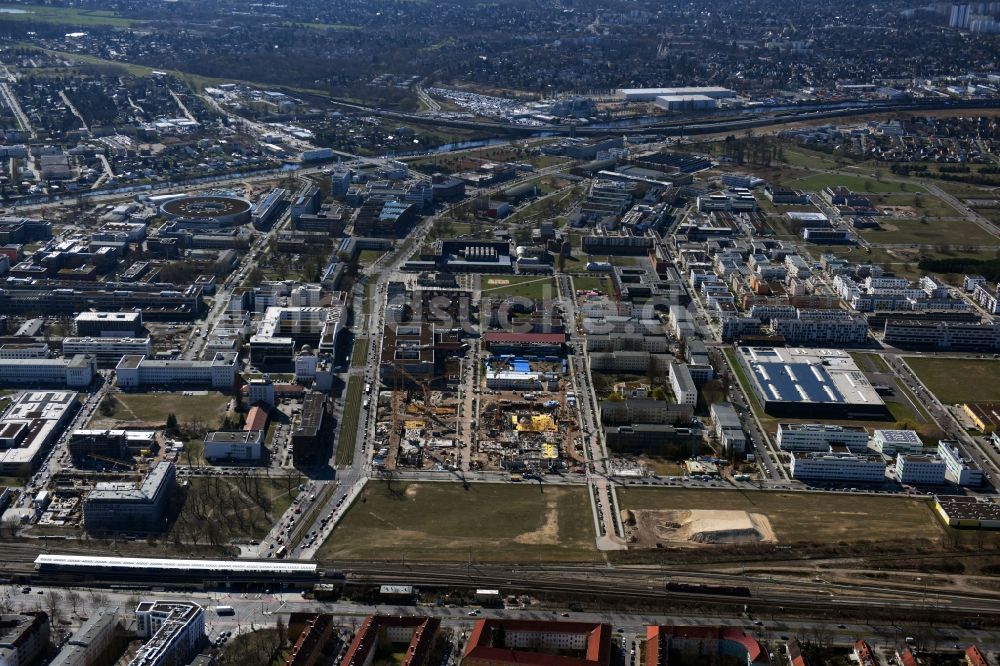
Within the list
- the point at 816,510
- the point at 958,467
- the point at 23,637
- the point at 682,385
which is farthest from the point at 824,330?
the point at 23,637

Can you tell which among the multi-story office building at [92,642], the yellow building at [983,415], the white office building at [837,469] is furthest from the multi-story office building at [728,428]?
the multi-story office building at [92,642]

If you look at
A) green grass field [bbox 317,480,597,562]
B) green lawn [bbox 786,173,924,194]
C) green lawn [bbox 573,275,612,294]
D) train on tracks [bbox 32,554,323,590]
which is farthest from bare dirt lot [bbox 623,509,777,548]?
green lawn [bbox 786,173,924,194]

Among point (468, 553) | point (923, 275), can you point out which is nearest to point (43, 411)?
point (468, 553)

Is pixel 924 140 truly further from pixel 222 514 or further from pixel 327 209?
pixel 222 514

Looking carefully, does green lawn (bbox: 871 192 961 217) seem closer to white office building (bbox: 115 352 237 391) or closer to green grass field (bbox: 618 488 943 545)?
green grass field (bbox: 618 488 943 545)

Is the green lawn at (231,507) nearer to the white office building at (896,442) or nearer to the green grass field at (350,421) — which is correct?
the green grass field at (350,421)

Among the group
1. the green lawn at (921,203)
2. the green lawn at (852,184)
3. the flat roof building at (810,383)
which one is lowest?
the green lawn at (921,203)
